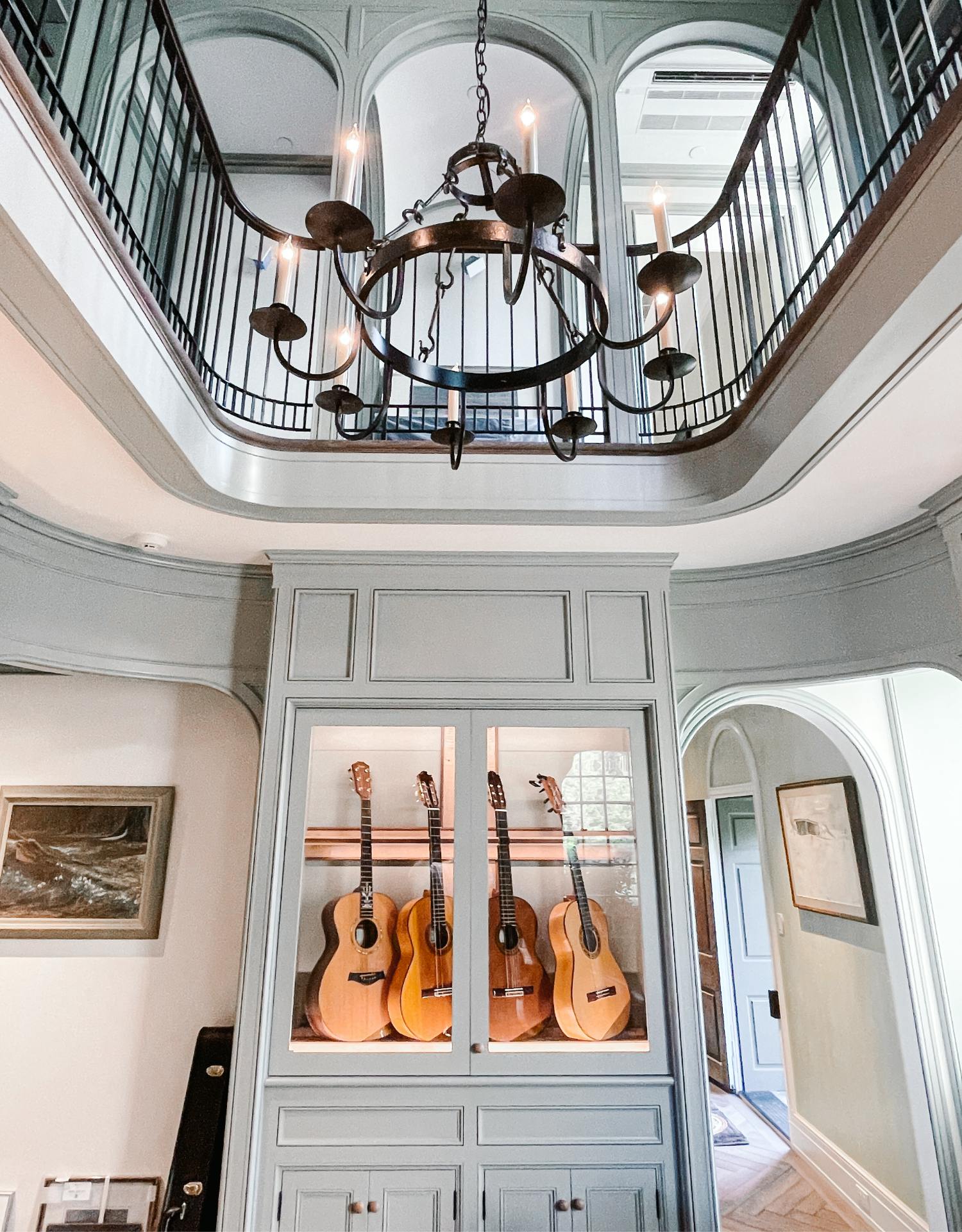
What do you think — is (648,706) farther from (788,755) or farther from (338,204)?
(338,204)

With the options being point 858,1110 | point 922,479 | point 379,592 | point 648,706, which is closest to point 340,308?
point 379,592

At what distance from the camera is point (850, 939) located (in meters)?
3.41

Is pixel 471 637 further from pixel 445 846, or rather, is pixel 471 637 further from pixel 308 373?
pixel 308 373

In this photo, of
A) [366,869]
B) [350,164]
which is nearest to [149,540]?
[366,869]

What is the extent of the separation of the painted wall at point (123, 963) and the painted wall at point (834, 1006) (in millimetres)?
2715

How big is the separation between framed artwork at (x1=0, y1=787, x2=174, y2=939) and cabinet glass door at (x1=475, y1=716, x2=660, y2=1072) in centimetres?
143

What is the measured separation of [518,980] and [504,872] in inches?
14.5

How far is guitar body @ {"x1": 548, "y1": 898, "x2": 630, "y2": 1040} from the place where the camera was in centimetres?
260

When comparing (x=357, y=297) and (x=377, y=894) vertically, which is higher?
(x=357, y=297)

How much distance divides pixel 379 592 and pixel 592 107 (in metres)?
2.26

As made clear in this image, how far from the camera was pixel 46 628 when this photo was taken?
8.77 feet

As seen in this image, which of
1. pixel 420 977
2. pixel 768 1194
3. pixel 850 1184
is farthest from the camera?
pixel 768 1194

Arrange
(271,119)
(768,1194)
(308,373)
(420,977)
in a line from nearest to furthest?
(308,373) < (420,977) < (768,1194) < (271,119)

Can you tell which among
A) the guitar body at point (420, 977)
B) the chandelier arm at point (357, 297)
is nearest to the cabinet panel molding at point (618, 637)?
the guitar body at point (420, 977)
